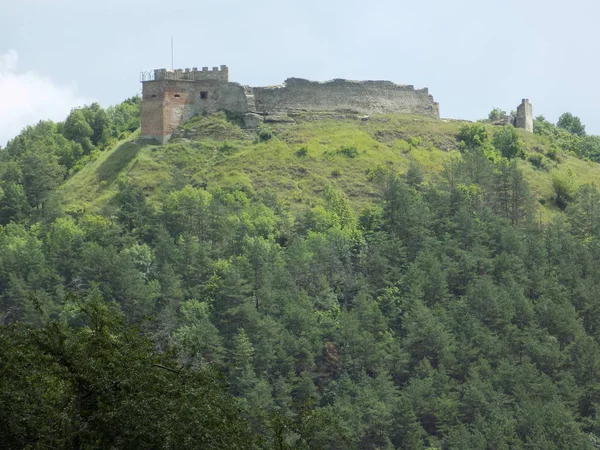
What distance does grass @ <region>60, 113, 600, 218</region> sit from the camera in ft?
306

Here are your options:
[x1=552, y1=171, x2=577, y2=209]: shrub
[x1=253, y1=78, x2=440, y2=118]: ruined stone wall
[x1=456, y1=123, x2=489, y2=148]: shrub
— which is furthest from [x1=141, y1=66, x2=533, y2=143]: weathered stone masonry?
[x1=552, y1=171, x2=577, y2=209]: shrub

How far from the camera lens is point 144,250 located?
283ft

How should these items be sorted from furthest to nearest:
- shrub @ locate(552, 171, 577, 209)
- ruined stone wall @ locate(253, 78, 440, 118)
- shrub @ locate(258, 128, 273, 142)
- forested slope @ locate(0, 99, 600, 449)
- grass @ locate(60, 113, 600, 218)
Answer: ruined stone wall @ locate(253, 78, 440, 118) < shrub @ locate(552, 171, 577, 209) < shrub @ locate(258, 128, 273, 142) < grass @ locate(60, 113, 600, 218) < forested slope @ locate(0, 99, 600, 449)

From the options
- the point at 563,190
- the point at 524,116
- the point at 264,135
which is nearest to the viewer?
the point at 264,135

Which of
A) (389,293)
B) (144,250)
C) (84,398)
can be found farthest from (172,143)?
(84,398)

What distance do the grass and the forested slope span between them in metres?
0.14

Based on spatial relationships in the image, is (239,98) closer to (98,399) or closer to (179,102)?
(179,102)

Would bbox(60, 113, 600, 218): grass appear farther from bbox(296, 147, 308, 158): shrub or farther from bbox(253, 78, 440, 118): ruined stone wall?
bbox(253, 78, 440, 118): ruined stone wall

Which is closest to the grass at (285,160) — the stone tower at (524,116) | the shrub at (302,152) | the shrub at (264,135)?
the shrub at (302,152)

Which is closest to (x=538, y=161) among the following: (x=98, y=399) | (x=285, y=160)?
(x=285, y=160)

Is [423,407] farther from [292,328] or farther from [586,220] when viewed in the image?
[586,220]

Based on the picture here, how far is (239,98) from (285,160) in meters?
5.56

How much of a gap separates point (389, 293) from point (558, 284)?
9972 millimetres

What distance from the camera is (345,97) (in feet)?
335
